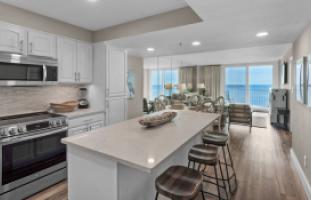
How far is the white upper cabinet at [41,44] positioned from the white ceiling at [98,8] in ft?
1.11

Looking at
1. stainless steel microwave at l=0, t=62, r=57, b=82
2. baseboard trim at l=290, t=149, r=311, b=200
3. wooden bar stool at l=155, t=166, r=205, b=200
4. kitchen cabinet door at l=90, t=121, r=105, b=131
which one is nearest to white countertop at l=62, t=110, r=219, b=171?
wooden bar stool at l=155, t=166, r=205, b=200

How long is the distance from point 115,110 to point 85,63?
1.09 m

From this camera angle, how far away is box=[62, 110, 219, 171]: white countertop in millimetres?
1221

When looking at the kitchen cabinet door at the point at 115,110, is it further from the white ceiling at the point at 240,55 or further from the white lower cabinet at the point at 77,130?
the white ceiling at the point at 240,55

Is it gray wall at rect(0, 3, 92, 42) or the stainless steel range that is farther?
gray wall at rect(0, 3, 92, 42)

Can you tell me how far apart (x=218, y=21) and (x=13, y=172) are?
312 cm

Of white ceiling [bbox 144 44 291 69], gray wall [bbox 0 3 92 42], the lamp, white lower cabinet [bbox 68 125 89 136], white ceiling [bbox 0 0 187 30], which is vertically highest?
white ceiling [bbox 144 44 291 69]

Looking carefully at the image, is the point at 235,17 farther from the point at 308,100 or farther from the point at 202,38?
the point at 308,100

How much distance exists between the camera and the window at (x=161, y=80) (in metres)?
11.2

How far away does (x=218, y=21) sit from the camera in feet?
7.52

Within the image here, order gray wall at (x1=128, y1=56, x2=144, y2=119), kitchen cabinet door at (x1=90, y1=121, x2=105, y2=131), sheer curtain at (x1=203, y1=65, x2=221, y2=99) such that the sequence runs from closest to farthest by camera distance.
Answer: kitchen cabinet door at (x1=90, y1=121, x2=105, y2=131) < gray wall at (x1=128, y1=56, x2=144, y2=119) < sheer curtain at (x1=203, y1=65, x2=221, y2=99)

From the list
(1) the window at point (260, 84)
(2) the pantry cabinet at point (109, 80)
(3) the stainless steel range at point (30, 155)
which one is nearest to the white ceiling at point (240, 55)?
(1) the window at point (260, 84)

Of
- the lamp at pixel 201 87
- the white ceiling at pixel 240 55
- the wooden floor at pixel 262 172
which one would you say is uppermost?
the white ceiling at pixel 240 55

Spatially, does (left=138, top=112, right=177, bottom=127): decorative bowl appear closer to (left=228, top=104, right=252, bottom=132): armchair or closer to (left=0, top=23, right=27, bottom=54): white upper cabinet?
(left=0, top=23, right=27, bottom=54): white upper cabinet
